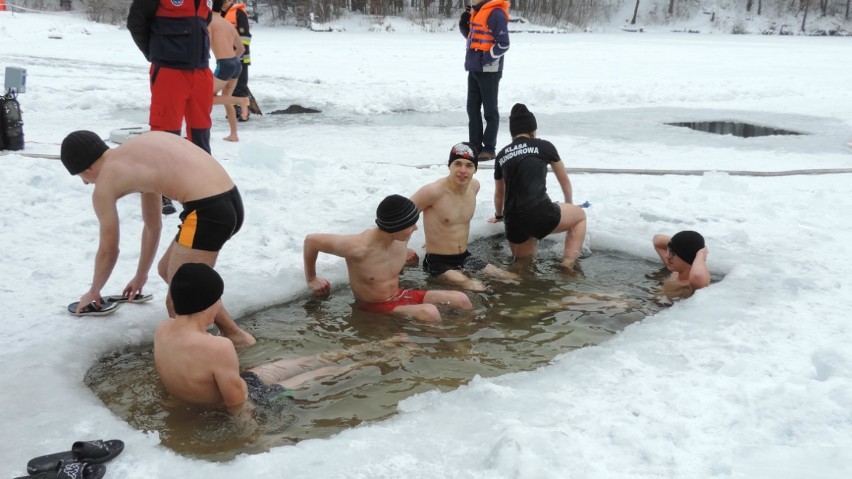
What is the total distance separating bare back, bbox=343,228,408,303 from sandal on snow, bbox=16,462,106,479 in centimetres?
219

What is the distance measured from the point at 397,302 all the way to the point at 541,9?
35.9m

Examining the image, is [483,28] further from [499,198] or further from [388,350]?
[388,350]

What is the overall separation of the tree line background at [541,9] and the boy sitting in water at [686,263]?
97.5 feet

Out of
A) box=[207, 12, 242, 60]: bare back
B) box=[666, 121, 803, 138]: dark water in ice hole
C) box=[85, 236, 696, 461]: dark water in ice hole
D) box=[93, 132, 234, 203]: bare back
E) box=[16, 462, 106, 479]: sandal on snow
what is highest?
box=[207, 12, 242, 60]: bare back

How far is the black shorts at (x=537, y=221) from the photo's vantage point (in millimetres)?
5684

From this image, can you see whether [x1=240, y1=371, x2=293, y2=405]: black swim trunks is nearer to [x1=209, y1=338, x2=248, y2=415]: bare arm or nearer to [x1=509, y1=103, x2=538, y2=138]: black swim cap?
[x1=209, y1=338, x2=248, y2=415]: bare arm

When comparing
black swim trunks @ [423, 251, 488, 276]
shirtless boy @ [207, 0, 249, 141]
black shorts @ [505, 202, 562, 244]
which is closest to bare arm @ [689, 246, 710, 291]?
black shorts @ [505, 202, 562, 244]

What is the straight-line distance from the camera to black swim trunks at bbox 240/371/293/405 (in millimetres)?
3531

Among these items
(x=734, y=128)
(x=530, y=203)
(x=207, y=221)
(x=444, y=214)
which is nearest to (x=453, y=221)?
(x=444, y=214)

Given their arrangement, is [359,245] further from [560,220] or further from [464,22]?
[464,22]

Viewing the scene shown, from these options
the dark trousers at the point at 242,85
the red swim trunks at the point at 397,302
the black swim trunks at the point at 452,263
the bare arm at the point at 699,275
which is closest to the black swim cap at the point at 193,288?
the red swim trunks at the point at 397,302

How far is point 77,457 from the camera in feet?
8.98

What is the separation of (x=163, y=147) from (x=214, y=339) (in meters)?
1.21

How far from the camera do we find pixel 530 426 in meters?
3.08
